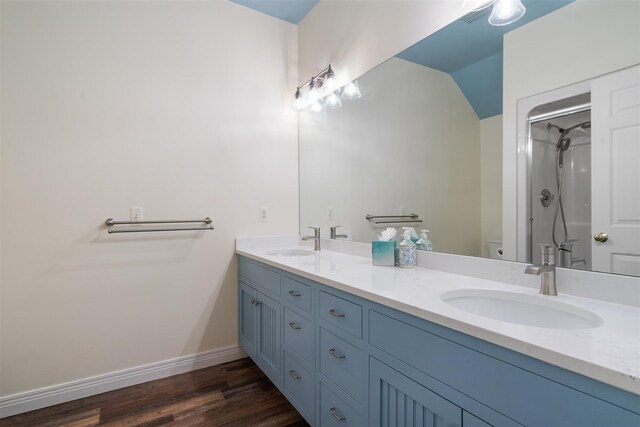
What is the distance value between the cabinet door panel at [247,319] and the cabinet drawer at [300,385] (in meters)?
0.46

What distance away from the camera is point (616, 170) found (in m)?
0.93

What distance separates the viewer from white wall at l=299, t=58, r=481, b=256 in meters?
1.40

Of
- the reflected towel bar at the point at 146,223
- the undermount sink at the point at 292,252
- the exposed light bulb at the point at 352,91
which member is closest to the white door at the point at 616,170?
the exposed light bulb at the point at 352,91

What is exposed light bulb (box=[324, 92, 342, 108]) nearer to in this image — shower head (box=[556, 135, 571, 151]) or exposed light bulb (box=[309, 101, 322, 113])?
exposed light bulb (box=[309, 101, 322, 113])

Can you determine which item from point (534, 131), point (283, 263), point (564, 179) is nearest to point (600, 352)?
point (564, 179)

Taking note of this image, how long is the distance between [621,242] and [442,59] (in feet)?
3.37

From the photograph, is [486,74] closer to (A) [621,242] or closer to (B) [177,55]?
(A) [621,242]

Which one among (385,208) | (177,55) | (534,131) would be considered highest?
(177,55)

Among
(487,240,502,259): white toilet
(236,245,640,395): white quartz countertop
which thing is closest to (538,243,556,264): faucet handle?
(236,245,640,395): white quartz countertop

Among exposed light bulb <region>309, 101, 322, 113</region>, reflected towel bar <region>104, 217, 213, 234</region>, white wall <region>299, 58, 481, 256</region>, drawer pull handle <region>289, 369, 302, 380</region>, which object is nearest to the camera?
white wall <region>299, 58, 481, 256</region>

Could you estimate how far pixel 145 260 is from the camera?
199cm

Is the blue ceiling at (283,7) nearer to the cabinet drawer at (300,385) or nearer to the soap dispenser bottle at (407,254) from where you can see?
the soap dispenser bottle at (407,254)

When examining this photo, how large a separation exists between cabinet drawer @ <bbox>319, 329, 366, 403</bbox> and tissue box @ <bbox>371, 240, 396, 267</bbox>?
0.46 m

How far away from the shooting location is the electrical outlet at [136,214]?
1.93 m
